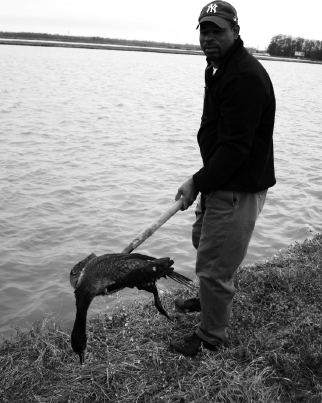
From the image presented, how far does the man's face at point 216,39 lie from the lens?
11.0ft

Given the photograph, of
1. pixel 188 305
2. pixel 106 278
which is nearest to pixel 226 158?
pixel 106 278

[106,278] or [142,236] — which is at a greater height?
[142,236]

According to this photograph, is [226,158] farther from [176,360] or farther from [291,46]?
[291,46]

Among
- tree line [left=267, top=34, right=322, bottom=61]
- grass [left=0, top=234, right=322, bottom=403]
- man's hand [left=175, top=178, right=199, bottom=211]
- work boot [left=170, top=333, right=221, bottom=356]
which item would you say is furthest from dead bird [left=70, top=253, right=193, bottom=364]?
tree line [left=267, top=34, right=322, bottom=61]

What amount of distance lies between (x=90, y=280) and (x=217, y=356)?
122 cm

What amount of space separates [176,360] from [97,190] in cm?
626

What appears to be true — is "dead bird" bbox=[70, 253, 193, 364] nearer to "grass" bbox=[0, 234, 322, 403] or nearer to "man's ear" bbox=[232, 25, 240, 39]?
"grass" bbox=[0, 234, 322, 403]

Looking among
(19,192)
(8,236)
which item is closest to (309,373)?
(8,236)

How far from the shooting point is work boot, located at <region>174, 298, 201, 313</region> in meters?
4.42

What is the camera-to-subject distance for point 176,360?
373 centimetres

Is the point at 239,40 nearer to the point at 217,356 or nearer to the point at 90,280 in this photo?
the point at 90,280

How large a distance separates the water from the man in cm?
217

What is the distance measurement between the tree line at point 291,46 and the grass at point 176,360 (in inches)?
4744

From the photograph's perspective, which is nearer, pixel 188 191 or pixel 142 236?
pixel 142 236
